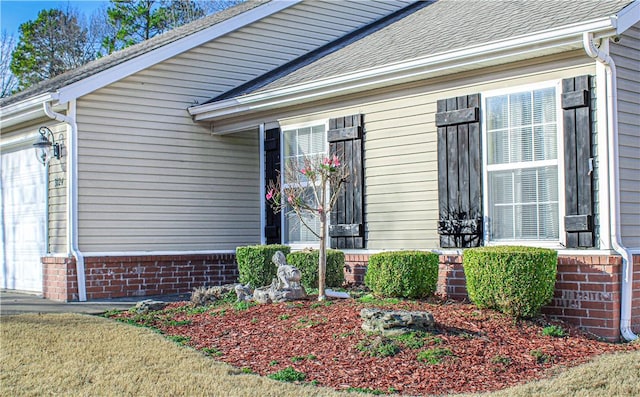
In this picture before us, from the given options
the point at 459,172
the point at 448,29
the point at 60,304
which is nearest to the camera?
the point at 459,172

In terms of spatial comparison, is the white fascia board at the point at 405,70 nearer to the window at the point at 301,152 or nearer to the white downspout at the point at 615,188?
the white downspout at the point at 615,188

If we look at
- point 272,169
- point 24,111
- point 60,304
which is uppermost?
point 24,111

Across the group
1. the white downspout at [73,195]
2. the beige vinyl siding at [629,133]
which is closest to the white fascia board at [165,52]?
the white downspout at [73,195]

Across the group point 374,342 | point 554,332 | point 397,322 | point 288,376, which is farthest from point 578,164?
point 288,376

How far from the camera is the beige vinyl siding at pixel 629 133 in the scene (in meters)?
8.34

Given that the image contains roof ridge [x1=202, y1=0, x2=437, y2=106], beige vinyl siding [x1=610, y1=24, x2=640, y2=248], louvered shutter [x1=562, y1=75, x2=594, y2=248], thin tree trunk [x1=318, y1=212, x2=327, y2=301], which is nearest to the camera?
louvered shutter [x1=562, y1=75, x2=594, y2=248]

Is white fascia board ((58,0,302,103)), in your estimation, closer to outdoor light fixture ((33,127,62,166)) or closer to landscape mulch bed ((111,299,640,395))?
outdoor light fixture ((33,127,62,166))

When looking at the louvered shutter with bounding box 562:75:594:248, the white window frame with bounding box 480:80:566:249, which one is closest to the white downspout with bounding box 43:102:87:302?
the white window frame with bounding box 480:80:566:249

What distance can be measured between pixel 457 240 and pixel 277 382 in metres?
4.02

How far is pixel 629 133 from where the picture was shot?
8461 millimetres

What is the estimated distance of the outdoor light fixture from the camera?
11953mm

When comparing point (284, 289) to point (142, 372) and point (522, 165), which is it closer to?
point (142, 372)

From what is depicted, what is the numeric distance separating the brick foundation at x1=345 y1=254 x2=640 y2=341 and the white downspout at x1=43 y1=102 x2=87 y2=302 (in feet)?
22.4

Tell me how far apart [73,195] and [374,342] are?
6461 mm
